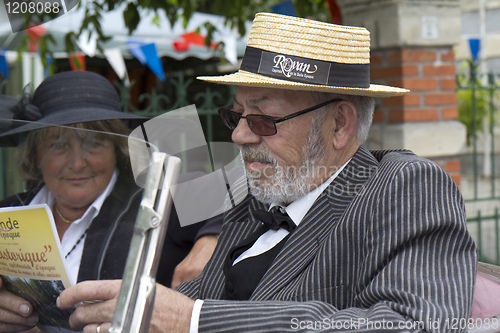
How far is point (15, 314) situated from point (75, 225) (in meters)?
0.37

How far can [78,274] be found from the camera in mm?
1172

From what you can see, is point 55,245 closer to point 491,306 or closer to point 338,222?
point 338,222

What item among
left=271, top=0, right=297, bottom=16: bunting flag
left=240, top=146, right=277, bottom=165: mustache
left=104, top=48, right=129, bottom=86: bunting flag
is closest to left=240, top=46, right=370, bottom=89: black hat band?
left=240, top=146, right=277, bottom=165: mustache

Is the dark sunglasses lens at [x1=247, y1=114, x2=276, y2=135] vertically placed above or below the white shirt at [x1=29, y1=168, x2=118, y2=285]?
above

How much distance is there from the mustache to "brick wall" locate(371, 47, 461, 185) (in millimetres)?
2503

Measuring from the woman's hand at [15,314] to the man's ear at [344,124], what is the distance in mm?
1152

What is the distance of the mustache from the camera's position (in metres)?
1.85

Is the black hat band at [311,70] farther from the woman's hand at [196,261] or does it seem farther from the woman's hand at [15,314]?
the woman's hand at [15,314]

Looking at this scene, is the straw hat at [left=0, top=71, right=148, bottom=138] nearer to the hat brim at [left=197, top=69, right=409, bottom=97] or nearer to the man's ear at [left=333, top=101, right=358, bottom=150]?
the hat brim at [left=197, top=69, right=409, bottom=97]

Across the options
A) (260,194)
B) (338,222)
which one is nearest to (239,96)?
(260,194)

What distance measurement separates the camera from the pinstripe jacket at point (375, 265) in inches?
50.2

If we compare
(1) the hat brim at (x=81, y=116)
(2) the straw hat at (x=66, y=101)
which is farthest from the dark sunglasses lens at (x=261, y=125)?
(2) the straw hat at (x=66, y=101)

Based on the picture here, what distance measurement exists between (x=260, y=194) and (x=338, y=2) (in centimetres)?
308

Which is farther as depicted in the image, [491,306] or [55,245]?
[491,306]
